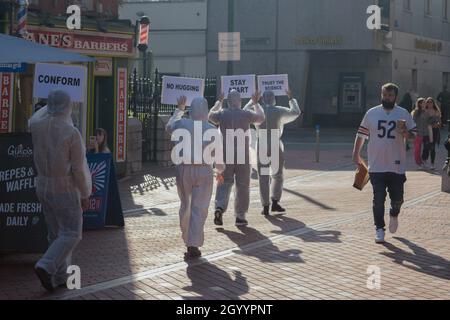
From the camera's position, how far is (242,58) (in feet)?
132

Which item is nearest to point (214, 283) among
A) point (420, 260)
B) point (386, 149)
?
point (420, 260)

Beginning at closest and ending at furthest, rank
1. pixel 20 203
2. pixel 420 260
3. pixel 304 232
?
pixel 20 203, pixel 420 260, pixel 304 232

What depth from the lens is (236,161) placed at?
41.0 feet

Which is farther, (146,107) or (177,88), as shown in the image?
(146,107)

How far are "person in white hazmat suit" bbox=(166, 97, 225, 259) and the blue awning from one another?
1446 millimetres

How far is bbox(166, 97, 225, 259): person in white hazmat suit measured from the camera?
10086 mm

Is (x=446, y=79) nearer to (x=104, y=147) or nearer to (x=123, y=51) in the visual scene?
(x=123, y=51)

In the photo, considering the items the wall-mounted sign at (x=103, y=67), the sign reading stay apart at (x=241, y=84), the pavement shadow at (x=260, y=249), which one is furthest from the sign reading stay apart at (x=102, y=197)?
the wall-mounted sign at (x=103, y=67)

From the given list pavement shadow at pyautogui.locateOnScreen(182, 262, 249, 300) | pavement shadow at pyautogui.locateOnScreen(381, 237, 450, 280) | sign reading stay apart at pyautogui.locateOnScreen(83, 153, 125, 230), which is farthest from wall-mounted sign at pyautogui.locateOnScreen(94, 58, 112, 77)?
pavement shadow at pyautogui.locateOnScreen(182, 262, 249, 300)

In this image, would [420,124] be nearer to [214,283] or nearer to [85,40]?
[85,40]

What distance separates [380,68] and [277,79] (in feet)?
75.5

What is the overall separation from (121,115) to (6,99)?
3359 mm
